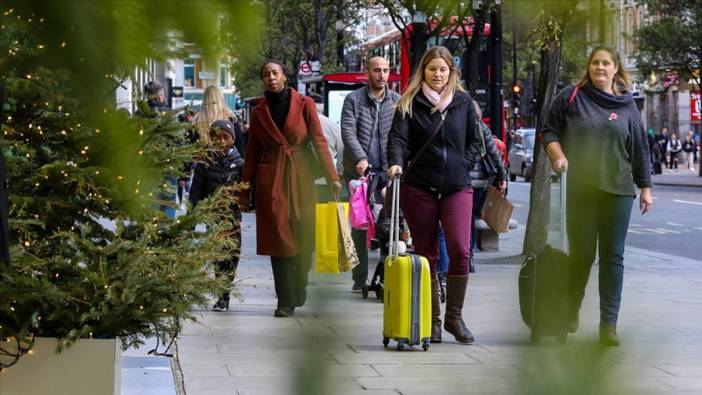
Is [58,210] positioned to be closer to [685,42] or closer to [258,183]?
[258,183]

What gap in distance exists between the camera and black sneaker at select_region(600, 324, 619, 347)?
2.62 ft

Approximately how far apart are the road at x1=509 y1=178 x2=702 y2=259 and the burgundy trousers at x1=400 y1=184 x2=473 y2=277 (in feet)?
28.9

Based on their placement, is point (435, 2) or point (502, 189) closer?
point (435, 2)

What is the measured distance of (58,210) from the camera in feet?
16.0

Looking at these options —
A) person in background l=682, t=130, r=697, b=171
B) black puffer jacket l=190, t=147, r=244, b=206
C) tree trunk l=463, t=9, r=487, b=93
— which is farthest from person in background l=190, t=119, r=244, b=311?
→ person in background l=682, t=130, r=697, b=171

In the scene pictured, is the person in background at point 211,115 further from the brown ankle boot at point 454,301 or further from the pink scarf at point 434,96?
the brown ankle boot at point 454,301

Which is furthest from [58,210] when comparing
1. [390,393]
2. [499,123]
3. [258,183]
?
[499,123]

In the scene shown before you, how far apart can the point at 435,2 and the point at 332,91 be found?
3261 centimetres

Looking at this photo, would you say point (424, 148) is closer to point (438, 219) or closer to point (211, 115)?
point (438, 219)

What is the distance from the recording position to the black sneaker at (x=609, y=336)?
0.80m

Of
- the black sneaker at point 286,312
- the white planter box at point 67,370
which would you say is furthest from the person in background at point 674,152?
the black sneaker at point 286,312

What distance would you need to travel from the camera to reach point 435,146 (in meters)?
7.17

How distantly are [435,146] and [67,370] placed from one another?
9.14ft

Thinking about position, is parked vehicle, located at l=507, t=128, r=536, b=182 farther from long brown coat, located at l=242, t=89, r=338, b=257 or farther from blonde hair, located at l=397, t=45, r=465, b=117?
blonde hair, located at l=397, t=45, r=465, b=117
